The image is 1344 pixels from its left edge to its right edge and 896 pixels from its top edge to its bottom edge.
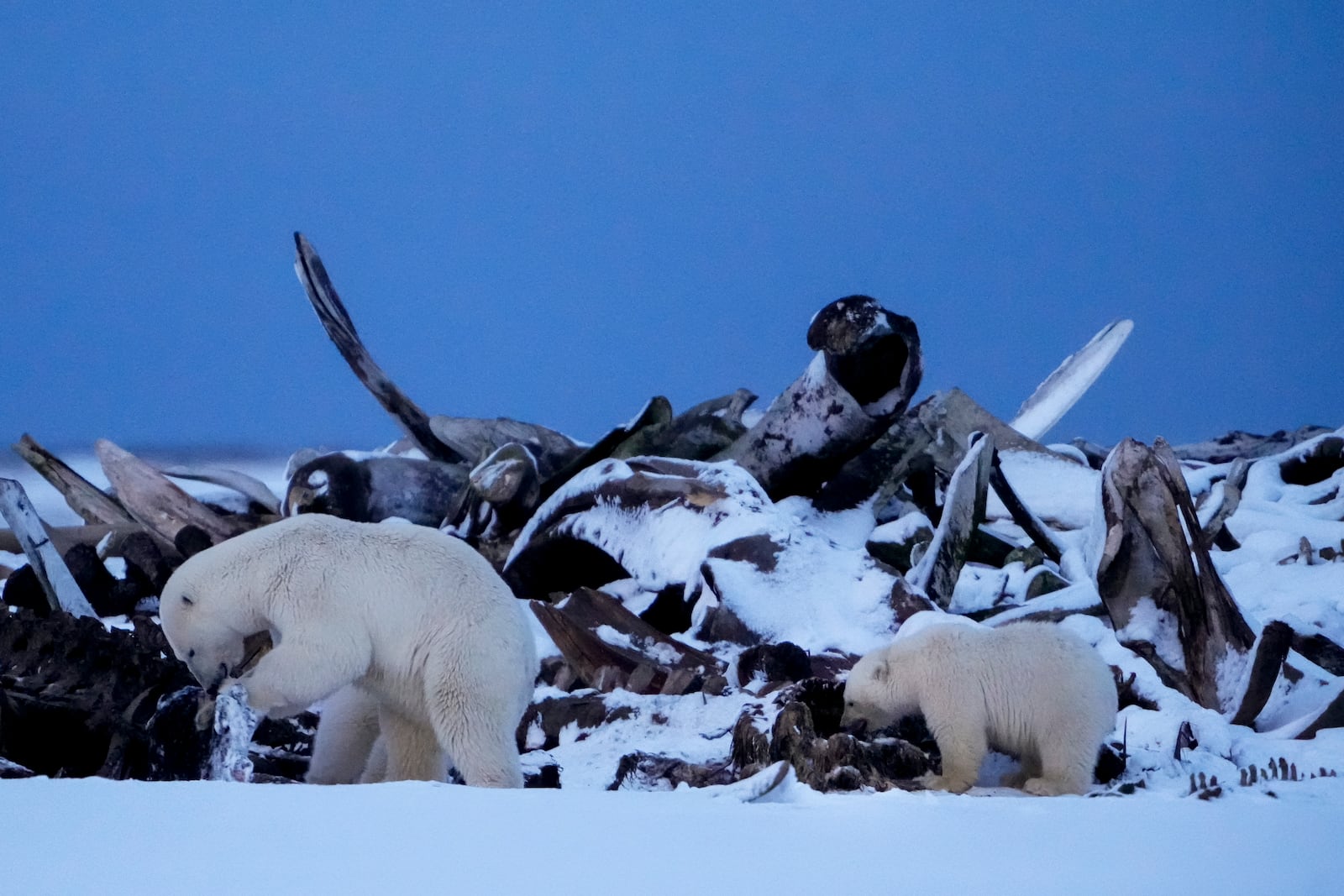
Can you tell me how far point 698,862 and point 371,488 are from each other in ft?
18.9

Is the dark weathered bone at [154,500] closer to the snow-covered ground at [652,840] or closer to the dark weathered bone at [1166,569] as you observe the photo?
the dark weathered bone at [1166,569]

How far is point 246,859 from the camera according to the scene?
1.77 meters

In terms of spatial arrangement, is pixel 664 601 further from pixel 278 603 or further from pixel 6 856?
pixel 6 856

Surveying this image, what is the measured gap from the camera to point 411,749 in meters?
3.38

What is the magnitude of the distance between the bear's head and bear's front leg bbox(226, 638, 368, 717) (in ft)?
0.55

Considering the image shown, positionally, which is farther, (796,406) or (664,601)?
(796,406)

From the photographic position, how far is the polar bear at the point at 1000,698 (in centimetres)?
363

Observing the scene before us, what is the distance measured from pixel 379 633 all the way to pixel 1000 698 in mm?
1821

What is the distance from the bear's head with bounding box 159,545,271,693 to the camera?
3244 mm

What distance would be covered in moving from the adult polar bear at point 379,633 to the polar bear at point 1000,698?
118 cm

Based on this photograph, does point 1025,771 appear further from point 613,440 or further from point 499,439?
point 499,439

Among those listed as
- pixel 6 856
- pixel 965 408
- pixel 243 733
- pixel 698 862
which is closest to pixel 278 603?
pixel 243 733

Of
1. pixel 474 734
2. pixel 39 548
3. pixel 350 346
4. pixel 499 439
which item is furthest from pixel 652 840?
pixel 350 346

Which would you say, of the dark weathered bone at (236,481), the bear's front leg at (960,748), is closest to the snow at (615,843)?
the bear's front leg at (960,748)
